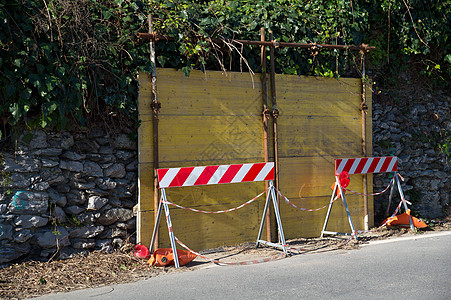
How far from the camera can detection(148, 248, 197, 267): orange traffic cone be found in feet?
22.9

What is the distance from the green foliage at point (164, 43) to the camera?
695cm

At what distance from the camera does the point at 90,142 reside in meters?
7.57

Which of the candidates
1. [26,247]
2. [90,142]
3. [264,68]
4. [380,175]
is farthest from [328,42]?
[26,247]

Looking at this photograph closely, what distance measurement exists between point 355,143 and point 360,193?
108cm

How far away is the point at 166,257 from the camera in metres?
7.01

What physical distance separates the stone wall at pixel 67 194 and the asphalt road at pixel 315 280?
5.15ft

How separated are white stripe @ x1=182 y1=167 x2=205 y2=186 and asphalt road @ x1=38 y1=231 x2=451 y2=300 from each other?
1.36 meters

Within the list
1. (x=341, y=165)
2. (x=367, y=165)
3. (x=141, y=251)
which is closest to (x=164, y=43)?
(x=141, y=251)

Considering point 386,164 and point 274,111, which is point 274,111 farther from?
point 386,164

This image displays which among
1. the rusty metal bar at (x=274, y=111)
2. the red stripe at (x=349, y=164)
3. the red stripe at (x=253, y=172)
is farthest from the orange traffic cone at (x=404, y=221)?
the red stripe at (x=253, y=172)

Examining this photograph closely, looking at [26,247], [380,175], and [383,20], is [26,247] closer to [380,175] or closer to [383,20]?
[380,175]

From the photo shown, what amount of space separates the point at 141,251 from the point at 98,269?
0.82m

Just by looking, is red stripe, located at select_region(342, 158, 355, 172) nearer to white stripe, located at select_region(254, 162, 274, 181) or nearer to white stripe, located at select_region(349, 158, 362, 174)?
white stripe, located at select_region(349, 158, 362, 174)

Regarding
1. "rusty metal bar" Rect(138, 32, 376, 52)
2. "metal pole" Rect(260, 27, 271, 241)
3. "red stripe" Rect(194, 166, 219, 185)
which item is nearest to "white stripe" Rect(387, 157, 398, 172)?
"rusty metal bar" Rect(138, 32, 376, 52)
